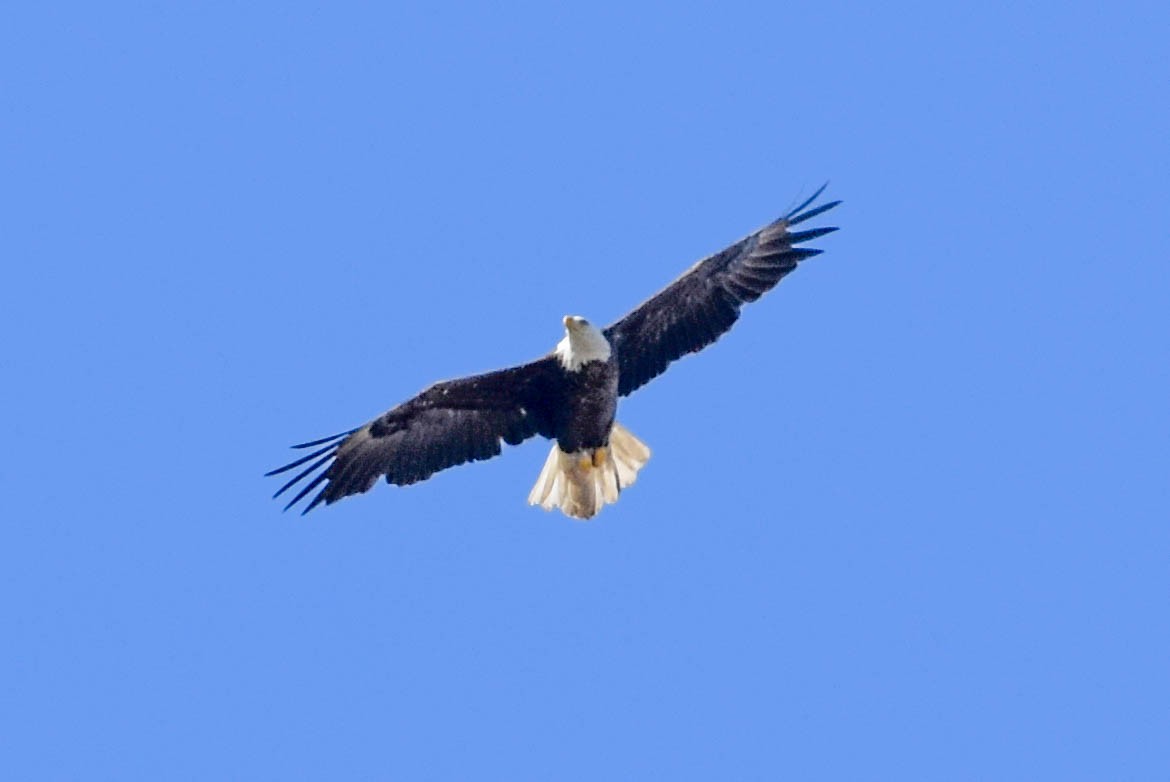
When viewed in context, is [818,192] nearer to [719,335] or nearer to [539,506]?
[719,335]

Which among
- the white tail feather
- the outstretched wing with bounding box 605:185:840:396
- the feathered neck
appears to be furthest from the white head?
the white tail feather

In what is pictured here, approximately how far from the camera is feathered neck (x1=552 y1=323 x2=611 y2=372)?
1062 centimetres

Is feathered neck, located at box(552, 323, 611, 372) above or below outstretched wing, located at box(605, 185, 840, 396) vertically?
below

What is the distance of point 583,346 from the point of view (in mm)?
10664

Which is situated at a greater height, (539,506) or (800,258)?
(800,258)

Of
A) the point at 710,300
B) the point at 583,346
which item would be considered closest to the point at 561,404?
the point at 583,346

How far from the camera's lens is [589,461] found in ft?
37.3

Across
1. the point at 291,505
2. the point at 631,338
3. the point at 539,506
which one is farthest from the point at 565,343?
the point at 291,505

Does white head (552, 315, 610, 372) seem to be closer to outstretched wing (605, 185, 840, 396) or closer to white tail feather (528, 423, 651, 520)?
outstretched wing (605, 185, 840, 396)

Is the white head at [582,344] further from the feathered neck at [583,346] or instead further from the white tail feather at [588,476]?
the white tail feather at [588,476]

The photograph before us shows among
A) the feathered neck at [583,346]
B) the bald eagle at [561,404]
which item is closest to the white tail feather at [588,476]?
the bald eagle at [561,404]

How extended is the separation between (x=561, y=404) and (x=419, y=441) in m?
1.06

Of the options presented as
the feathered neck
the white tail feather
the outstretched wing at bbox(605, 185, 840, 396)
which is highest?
the outstretched wing at bbox(605, 185, 840, 396)

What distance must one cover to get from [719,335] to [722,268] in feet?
1.52
